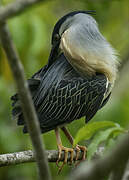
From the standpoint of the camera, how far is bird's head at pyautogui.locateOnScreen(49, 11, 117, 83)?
14.5 feet

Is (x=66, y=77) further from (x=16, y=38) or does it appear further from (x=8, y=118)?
(x=8, y=118)

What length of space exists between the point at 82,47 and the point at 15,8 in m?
2.71

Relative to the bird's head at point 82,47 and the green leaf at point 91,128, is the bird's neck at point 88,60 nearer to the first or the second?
the bird's head at point 82,47

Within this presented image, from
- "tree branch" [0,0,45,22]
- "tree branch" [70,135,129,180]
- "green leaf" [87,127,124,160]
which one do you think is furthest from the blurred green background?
"tree branch" [70,135,129,180]

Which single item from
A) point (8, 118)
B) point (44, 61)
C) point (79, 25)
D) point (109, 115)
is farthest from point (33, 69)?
point (109, 115)

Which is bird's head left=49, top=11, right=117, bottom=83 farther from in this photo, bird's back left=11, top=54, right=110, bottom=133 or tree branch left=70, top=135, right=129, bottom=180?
tree branch left=70, top=135, right=129, bottom=180

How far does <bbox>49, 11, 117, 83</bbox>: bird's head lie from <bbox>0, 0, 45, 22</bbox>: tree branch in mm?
2530

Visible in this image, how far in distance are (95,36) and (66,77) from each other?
1.83ft

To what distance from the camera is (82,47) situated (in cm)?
450

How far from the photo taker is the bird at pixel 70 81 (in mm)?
4348

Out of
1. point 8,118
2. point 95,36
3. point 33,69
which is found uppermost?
point 95,36

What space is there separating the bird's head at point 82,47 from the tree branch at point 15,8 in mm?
2530

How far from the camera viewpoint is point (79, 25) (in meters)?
4.64

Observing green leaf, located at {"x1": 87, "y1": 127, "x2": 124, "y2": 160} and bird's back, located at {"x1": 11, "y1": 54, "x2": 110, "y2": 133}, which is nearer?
green leaf, located at {"x1": 87, "y1": 127, "x2": 124, "y2": 160}
